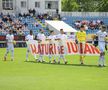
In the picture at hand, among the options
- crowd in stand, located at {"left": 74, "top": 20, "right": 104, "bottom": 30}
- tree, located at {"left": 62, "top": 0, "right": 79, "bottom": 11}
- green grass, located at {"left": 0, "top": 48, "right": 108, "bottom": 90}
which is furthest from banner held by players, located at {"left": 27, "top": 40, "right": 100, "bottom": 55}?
tree, located at {"left": 62, "top": 0, "right": 79, "bottom": 11}

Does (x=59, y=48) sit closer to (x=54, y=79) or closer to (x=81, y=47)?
(x=81, y=47)

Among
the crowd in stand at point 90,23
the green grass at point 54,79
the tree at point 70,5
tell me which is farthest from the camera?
the tree at point 70,5

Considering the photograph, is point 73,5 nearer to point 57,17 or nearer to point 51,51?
point 57,17

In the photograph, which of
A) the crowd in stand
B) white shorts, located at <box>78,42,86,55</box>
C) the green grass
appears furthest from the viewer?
the crowd in stand

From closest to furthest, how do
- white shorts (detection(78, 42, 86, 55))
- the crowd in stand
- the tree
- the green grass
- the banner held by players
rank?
the green grass → white shorts (detection(78, 42, 86, 55)) → the banner held by players → the crowd in stand → the tree

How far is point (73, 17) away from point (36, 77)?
56675mm

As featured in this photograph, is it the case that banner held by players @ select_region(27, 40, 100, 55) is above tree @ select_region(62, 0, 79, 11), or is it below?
below

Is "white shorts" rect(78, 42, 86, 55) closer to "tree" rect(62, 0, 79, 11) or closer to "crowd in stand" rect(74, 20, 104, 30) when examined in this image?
"crowd in stand" rect(74, 20, 104, 30)

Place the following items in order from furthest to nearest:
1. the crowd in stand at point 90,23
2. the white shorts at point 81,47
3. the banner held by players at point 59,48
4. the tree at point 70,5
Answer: the tree at point 70,5 < the crowd in stand at point 90,23 < the banner held by players at point 59,48 < the white shorts at point 81,47

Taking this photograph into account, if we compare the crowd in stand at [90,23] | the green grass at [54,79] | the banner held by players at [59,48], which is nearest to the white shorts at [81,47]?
the banner held by players at [59,48]

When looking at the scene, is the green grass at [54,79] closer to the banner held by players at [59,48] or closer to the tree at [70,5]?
the banner held by players at [59,48]

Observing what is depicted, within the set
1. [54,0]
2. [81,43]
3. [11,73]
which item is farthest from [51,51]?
[54,0]

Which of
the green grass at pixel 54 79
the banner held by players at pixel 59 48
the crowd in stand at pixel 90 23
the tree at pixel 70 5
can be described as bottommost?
the green grass at pixel 54 79

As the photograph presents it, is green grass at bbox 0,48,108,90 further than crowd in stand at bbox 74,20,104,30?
No
